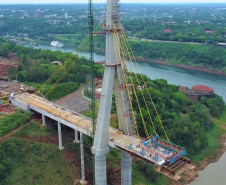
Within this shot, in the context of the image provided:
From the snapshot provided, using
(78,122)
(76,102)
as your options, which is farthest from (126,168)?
(76,102)

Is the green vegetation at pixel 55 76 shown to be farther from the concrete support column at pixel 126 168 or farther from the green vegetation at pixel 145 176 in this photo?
the concrete support column at pixel 126 168

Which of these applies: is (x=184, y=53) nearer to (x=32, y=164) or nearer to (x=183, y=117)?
(x=183, y=117)

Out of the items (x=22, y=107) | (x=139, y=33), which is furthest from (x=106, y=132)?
(x=139, y=33)

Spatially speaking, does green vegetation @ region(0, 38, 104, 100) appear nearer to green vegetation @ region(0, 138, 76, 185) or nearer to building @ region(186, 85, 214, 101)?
green vegetation @ region(0, 138, 76, 185)

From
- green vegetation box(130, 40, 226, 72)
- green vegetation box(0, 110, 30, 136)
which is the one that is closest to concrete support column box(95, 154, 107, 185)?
green vegetation box(0, 110, 30, 136)

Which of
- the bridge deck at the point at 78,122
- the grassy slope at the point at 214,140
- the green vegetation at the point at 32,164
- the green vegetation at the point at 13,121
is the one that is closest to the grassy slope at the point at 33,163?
the green vegetation at the point at 32,164

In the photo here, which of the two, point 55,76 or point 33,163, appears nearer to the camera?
point 33,163

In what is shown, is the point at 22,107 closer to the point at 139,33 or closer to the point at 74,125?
the point at 74,125
